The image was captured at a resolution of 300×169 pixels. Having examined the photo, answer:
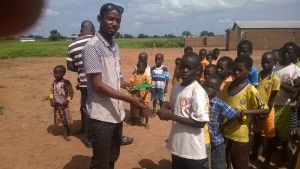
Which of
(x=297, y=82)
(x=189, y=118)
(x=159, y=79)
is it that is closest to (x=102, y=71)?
(x=189, y=118)

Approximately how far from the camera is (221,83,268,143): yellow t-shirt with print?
10.7 feet

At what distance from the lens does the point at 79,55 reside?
4.57 meters

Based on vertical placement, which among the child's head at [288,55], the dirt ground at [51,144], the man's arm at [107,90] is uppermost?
the child's head at [288,55]

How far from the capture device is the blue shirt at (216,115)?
3115 mm

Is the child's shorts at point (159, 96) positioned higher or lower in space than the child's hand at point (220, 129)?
lower

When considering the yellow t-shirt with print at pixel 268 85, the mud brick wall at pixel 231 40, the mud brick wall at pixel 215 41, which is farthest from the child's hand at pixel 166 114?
the mud brick wall at pixel 215 41

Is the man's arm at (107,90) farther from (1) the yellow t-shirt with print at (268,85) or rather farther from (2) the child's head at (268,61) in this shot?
(2) the child's head at (268,61)

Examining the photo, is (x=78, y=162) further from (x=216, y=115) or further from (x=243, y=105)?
(x=243, y=105)

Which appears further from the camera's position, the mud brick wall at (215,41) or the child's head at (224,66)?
the mud brick wall at (215,41)

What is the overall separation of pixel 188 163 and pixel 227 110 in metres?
0.70

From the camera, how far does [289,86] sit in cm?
423

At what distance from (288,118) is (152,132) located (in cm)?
237

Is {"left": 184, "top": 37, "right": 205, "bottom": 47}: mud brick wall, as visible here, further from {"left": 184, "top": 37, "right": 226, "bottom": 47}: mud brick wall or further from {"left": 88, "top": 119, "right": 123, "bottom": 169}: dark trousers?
{"left": 88, "top": 119, "right": 123, "bottom": 169}: dark trousers

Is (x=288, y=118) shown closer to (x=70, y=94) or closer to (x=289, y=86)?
(x=289, y=86)
